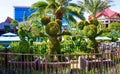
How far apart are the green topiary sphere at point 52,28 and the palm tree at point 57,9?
794cm

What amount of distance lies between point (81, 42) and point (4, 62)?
9.22m

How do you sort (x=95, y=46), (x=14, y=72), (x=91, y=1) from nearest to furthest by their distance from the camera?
(x=14, y=72), (x=95, y=46), (x=91, y=1)

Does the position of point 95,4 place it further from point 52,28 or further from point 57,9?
point 52,28

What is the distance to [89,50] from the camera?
1544 cm

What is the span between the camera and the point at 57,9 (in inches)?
842

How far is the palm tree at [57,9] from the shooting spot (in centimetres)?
2164

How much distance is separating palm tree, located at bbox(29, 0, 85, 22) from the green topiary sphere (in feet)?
26.0

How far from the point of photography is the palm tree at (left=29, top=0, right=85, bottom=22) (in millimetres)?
21641

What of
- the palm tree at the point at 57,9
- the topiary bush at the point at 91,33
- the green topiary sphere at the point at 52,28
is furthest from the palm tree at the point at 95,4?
the green topiary sphere at the point at 52,28

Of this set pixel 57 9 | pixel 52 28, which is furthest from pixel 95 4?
pixel 52 28

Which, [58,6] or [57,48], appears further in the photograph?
[58,6]

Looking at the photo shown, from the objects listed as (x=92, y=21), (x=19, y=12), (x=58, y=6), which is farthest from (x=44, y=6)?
(x=19, y=12)

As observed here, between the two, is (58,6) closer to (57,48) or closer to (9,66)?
(57,48)

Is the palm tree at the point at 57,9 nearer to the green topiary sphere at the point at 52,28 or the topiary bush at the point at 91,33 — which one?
the topiary bush at the point at 91,33
